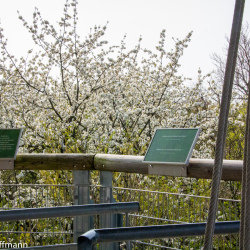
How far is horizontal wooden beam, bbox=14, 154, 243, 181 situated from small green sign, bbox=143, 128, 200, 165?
3.1 inches

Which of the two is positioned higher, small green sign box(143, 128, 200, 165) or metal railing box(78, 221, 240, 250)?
small green sign box(143, 128, 200, 165)

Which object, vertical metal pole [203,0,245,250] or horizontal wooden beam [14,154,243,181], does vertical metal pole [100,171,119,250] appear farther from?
vertical metal pole [203,0,245,250]

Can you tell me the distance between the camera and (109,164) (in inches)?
143

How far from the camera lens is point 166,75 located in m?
8.75

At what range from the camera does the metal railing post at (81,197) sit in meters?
3.50

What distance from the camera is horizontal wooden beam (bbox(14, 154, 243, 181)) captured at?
9.61 feet

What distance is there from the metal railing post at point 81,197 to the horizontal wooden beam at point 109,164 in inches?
2.6

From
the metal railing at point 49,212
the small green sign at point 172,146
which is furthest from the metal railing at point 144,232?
the small green sign at point 172,146

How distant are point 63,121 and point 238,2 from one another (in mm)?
6915

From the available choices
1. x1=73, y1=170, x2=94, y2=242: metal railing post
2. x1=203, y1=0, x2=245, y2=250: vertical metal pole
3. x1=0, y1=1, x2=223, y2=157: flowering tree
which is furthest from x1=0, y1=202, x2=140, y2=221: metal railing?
x1=0, y1=1, x2=223, y2=157: flowering tree

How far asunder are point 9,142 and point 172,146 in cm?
154

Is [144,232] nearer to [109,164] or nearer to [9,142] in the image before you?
[109,164]

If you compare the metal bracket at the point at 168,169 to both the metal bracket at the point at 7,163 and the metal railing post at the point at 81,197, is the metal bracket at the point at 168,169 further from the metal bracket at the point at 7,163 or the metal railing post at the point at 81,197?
the metal bracket at the point at 7,163

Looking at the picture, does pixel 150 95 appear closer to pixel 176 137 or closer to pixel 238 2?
pixel 176 137
